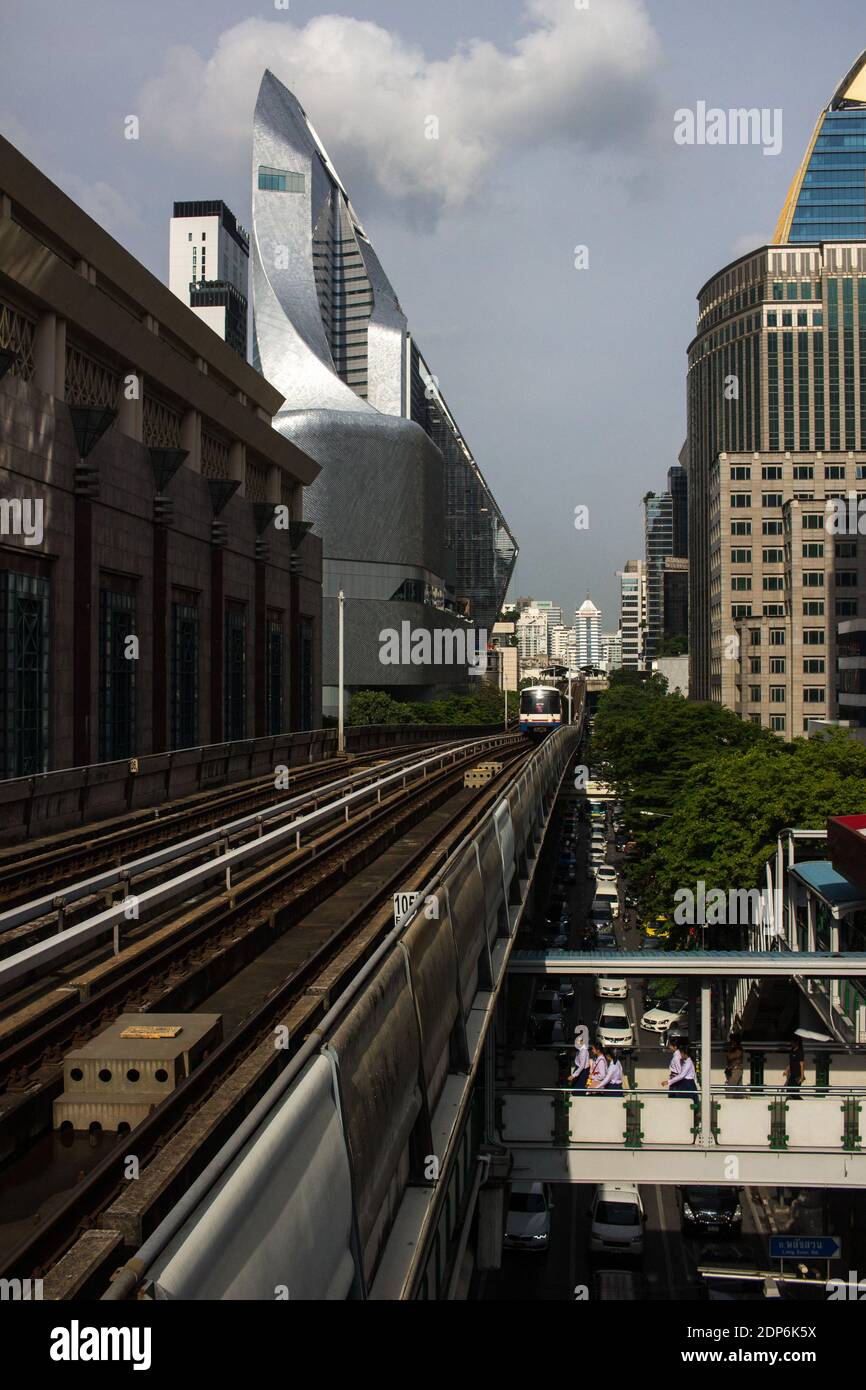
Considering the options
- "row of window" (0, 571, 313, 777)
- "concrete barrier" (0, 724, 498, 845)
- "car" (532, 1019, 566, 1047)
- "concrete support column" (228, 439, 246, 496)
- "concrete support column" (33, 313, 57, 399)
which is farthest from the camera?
"concrete support column" (228, 439, 246, 496)

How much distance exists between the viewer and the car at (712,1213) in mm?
25703

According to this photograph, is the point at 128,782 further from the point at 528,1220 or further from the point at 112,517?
the point at 528,1220

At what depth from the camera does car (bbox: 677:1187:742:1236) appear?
25.7m

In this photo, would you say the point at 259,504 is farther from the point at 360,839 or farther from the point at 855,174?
the point at 855,174

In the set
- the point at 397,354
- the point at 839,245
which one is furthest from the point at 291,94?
the point at 839,245

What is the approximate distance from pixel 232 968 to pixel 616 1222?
15804mm

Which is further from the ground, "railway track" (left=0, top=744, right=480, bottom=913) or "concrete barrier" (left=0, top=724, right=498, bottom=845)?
"concrete barrier" (left=0, top=724, right=498, bottom=845)

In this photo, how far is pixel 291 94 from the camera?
134 metres

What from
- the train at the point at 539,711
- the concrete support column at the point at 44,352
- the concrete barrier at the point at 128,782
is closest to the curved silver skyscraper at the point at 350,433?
the train at the point at 539,711

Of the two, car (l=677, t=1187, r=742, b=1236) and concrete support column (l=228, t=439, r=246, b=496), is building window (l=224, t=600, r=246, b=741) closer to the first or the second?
concrete support column (l=228, t=439, r=246, b=496)

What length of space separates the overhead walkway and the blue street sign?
4.95m

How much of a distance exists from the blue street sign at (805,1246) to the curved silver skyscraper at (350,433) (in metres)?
75.7

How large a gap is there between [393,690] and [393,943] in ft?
342

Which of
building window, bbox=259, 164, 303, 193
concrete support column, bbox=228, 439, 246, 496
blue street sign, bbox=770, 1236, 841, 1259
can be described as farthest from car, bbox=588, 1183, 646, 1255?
building window, bbox=259, 164, 303, 193
